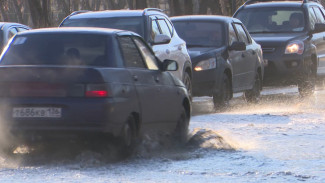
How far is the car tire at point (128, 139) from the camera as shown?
8.77m

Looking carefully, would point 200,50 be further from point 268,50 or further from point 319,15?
point 319,15

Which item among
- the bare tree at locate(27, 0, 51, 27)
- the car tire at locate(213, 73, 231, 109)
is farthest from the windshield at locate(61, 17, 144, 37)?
the bare tree at locate(27, 0, 51, 27)

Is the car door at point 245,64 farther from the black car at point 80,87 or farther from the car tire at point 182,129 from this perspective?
the black car at point 80,87

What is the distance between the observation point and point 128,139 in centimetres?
893

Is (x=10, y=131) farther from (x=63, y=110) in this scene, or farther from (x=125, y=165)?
(x=125, y=165)

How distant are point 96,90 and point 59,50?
3.07ft

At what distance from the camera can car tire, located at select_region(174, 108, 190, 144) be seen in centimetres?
1039

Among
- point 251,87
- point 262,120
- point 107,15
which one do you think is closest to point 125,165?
point 262,120

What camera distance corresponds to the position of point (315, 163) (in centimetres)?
859

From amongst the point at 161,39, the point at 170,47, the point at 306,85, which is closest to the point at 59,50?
the point at 161,39

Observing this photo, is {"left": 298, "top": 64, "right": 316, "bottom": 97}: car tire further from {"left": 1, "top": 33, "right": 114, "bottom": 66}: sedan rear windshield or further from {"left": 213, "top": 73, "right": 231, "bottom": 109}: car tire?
{"left": 1, "top": 33, "right": 114, "bottom": 66}: sedan rear windshield

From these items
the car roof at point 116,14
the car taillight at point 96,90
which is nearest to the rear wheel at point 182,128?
the car taillight at point 96,90

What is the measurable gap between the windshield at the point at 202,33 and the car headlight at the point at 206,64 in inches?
25.4

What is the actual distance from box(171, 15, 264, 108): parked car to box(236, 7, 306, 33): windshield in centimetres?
165
